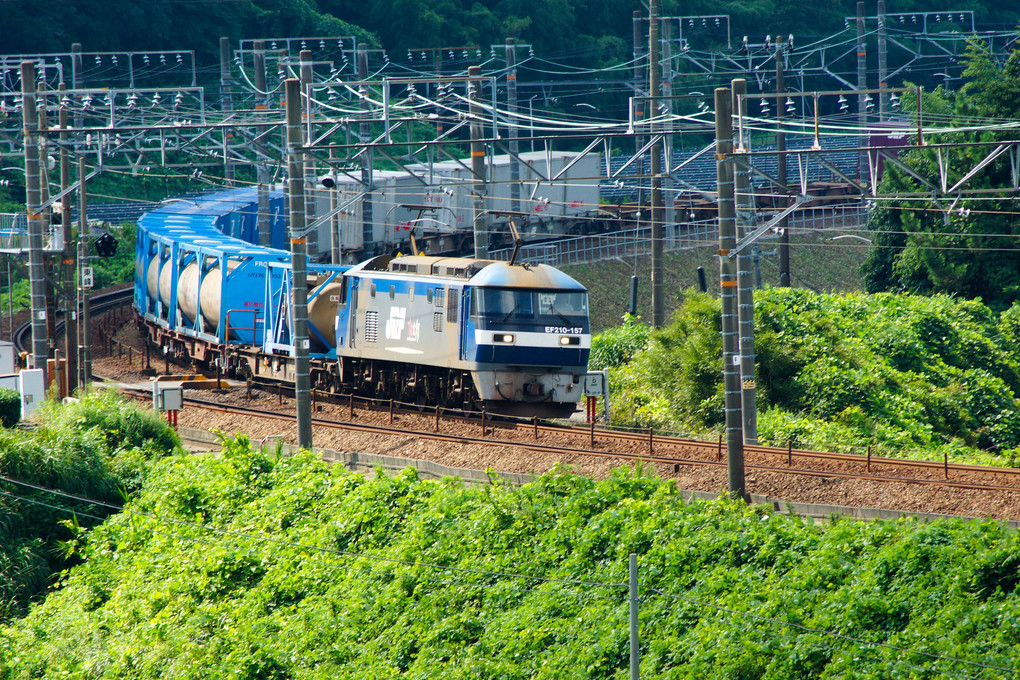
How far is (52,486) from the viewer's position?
2211 centimetres

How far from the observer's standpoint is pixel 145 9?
6594cm

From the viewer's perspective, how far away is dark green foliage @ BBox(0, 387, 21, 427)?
26.1 meters

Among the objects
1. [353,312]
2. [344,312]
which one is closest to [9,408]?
[344,312]

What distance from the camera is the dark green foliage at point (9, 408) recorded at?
26.1 metres

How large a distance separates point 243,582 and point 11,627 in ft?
14.1

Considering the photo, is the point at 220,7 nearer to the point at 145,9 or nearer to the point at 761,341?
the point at 145,9

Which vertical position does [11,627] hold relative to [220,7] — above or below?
below

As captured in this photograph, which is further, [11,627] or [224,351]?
[224,351]

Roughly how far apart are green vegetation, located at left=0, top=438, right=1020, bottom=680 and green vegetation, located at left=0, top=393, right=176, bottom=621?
70 cm

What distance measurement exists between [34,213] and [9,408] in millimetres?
4441

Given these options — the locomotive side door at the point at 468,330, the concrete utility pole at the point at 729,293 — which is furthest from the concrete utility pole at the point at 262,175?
the concrete utility pole at the point at 729,293

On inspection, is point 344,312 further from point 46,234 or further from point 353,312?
point 46,234

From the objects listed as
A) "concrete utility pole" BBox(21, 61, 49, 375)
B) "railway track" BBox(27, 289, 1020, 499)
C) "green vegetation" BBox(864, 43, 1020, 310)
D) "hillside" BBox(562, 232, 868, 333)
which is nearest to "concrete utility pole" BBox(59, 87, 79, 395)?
"concrete utility pole" BBox(21, 61, 49, 375)

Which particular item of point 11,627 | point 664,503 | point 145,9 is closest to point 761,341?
point 664,503
